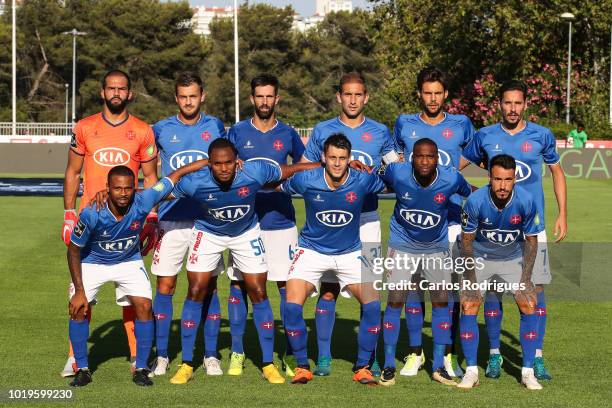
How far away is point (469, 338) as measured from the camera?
8367 mm

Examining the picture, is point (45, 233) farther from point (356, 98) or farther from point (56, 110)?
point (56, 110)

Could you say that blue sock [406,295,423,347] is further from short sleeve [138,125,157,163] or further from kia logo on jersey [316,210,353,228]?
short sleeve [138,125,157,163]

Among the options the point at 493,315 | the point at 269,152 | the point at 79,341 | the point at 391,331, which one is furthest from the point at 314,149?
the point at 79,341

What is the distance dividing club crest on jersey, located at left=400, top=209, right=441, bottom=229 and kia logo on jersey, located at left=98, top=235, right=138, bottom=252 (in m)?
2.11

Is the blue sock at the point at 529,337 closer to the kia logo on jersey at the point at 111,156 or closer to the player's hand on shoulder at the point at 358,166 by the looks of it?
the player's hand on shoulder at the point at 358,166

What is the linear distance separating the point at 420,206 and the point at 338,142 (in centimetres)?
82

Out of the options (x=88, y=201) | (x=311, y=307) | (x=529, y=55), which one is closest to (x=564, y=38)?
(x=529, y=55)

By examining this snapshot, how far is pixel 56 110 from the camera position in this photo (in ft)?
257

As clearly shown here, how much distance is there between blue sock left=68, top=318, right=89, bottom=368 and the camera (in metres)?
8.27

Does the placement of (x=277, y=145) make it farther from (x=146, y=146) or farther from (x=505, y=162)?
(x=505, y=162)

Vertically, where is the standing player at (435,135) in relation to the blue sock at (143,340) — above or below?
above

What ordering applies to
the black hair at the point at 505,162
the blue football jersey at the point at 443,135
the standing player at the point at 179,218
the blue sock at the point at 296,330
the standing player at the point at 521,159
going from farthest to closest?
the blue football jersey at the point at 443,135, the standing player at the point at 179,218, the standing player at the point at 521,159, the blue sock at the point at 296,330, the black hair at the point at 505,162

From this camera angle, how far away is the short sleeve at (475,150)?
8.89 meters

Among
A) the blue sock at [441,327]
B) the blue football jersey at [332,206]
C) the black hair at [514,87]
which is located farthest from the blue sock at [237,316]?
the black hair at [514,87]
